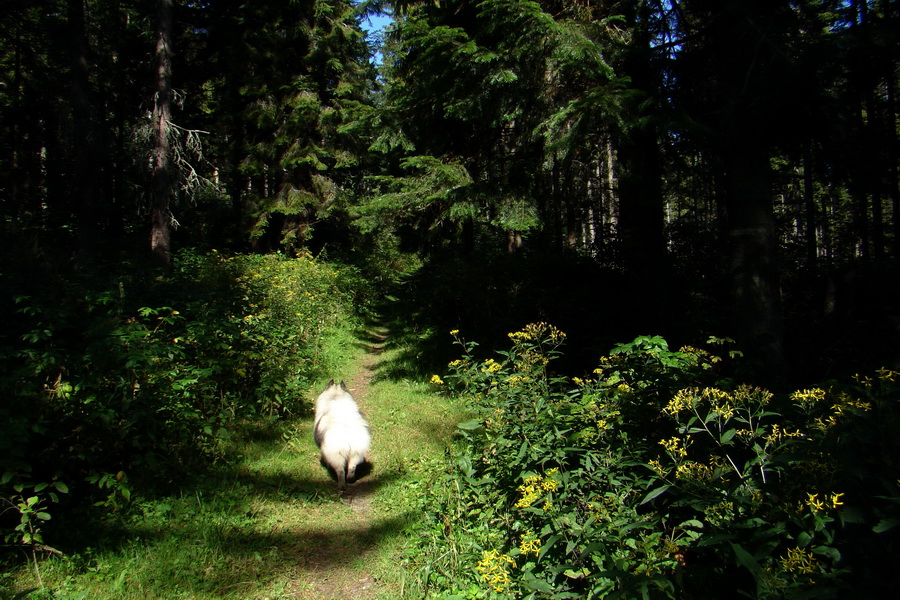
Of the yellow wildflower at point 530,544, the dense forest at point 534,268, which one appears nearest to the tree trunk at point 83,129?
the dense forest at point 534,268

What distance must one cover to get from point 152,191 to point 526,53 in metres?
10.4

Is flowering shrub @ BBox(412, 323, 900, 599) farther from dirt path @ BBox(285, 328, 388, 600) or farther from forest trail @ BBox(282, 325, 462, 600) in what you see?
dirt path @ BBox(285, 328, 388, 600)

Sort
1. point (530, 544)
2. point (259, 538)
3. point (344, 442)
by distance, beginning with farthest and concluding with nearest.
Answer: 1. point (344, 442)
2. point (259, 538)
3. point (530, 544)

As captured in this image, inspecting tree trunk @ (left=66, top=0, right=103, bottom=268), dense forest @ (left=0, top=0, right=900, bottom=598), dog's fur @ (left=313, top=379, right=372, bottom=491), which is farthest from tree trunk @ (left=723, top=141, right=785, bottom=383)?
tree trunk @ (left=66, top=0, right=103, bottom=268)

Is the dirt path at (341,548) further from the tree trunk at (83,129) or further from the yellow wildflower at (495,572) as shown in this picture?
the tree trunk at (83,129)

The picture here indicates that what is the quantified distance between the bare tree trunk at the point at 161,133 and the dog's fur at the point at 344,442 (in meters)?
8.89

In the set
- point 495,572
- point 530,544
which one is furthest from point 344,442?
point 530,544

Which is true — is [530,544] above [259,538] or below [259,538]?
above

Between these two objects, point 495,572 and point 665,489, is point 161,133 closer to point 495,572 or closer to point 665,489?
point 495,572

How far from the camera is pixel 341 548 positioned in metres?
4.12

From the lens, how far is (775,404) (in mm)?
2906

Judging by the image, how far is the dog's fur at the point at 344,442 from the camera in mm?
5117

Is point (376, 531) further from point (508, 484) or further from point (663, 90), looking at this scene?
point (663, 90)

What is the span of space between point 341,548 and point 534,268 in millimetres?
6492
